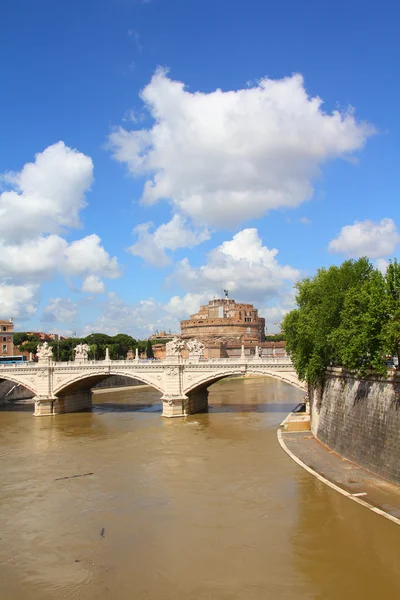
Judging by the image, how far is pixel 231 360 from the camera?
4694 cm

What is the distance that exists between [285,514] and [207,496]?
4.25 metres

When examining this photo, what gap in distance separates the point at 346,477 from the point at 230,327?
109683 mm

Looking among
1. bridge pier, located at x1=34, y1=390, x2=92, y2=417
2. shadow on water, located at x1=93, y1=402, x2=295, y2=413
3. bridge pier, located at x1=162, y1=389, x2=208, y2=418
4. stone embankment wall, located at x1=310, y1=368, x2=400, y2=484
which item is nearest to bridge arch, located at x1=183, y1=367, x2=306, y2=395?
bridge pier, located at x1=162, y1=389, x2=208, y2=418

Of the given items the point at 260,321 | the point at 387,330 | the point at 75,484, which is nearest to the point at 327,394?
the point at 387,330

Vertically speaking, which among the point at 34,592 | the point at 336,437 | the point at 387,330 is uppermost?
the point at 387,330

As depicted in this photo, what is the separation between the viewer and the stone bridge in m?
45.7

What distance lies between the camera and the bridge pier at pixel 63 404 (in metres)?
53.2

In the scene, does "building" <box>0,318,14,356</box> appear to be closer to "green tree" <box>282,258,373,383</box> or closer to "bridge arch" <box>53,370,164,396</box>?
"bridge arch" <box>53,370,164,396</box>

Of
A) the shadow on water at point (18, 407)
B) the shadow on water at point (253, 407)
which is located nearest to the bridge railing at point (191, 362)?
the shadow on water at point (18, 407)

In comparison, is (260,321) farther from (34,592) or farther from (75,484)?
(34,592)

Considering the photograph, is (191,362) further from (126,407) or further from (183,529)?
(183,529)

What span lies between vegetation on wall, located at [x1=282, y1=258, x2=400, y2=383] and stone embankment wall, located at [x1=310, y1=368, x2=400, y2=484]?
0.97m

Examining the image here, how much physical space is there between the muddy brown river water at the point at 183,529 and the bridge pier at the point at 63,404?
16719 mm

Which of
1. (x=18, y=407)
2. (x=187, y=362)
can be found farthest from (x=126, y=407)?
(x=187, y=362)
